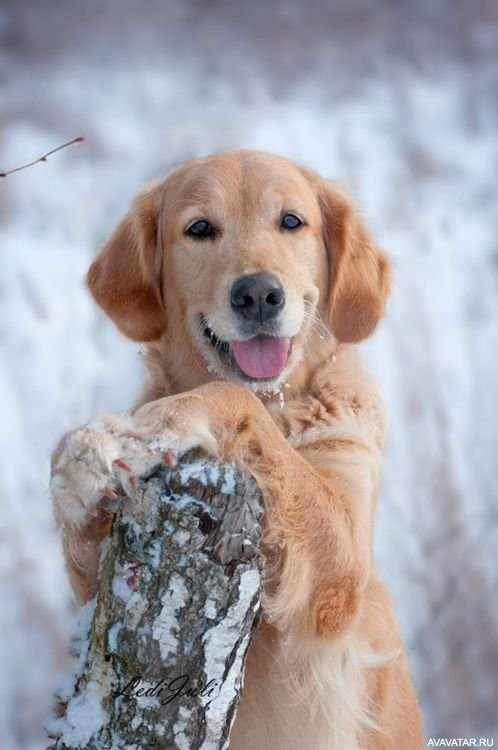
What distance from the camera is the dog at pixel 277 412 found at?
2594 millimetres

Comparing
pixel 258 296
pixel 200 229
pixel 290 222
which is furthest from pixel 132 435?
pixel 290 222

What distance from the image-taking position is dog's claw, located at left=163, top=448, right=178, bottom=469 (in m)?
2.31

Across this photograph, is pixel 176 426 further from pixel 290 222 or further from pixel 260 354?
pixel 290 222

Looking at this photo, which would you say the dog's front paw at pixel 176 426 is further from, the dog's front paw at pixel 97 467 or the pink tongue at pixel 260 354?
the pink tongue at pixel 260 354

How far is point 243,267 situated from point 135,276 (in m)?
0.72

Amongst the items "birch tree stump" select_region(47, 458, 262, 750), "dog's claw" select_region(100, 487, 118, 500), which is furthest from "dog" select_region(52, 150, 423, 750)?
"birch tree stump" select_region(47, 458, 262, 750)

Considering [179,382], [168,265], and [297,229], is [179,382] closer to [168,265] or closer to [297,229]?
[168,265]

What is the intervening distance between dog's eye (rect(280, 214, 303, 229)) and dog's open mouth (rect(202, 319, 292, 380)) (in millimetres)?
474

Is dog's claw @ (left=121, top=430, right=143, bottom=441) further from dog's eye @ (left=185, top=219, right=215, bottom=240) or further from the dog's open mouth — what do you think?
dog's eye @ (left=185, top=219, right=215, bottom=240)

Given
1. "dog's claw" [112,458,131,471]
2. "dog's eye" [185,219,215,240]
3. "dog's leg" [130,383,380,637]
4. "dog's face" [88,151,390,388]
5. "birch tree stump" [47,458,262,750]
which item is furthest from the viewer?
"dog's eye" [185,219,215,240]

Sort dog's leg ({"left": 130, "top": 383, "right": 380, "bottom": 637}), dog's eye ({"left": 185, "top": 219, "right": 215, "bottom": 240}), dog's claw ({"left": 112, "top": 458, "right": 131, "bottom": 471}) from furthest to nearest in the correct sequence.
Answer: dog's eye ({"left": 185, "top": 219, "right": 215, "bottom": 240})
dog's leg ({"left": 130, "top": 383, "right": 380, "bottom": 637})
dog's claw ({"left": 112, "top": 458, "right": 131, "bottom": 471})

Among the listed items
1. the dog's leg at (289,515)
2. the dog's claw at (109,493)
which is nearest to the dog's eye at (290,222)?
the dog's leg at (289,515)

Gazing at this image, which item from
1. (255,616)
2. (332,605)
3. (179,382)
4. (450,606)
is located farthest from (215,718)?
(450,606)

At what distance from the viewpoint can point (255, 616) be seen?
7.82ft
